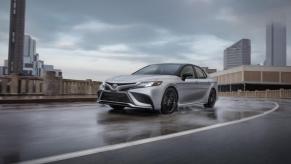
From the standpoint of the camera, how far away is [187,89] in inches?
388

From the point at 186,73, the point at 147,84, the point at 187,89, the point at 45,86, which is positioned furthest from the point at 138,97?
the point at 45,86

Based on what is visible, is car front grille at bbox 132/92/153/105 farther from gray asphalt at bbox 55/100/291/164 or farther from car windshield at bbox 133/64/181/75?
gray asphalt at bbox 55/100/291/164

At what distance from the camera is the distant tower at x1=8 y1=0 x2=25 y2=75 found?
504 feet

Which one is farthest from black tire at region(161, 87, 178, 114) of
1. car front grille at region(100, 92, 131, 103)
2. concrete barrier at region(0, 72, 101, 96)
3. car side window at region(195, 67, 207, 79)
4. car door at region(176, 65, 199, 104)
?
concrete barrier at region(0, 72, 101, 96)

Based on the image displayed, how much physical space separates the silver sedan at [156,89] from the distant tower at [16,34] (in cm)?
15224

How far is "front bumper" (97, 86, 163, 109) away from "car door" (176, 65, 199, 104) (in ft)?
3.44

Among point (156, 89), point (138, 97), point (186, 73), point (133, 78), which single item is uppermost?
point (186, 73)

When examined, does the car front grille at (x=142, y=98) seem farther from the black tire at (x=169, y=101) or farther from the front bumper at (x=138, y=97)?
the black tire at (x=169, y=101)

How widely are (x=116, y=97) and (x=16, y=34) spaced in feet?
526

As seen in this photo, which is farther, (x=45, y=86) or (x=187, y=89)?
(x=45, y=86)

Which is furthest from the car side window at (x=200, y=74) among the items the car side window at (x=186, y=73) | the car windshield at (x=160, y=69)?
the car windshield at (x=160, y=69)

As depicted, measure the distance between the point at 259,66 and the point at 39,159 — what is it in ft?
354

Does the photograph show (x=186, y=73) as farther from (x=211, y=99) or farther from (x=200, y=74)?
(x=211, y=99)

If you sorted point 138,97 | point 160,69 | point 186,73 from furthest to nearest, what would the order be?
point 160,69 → point 186,73 → point 138,97
